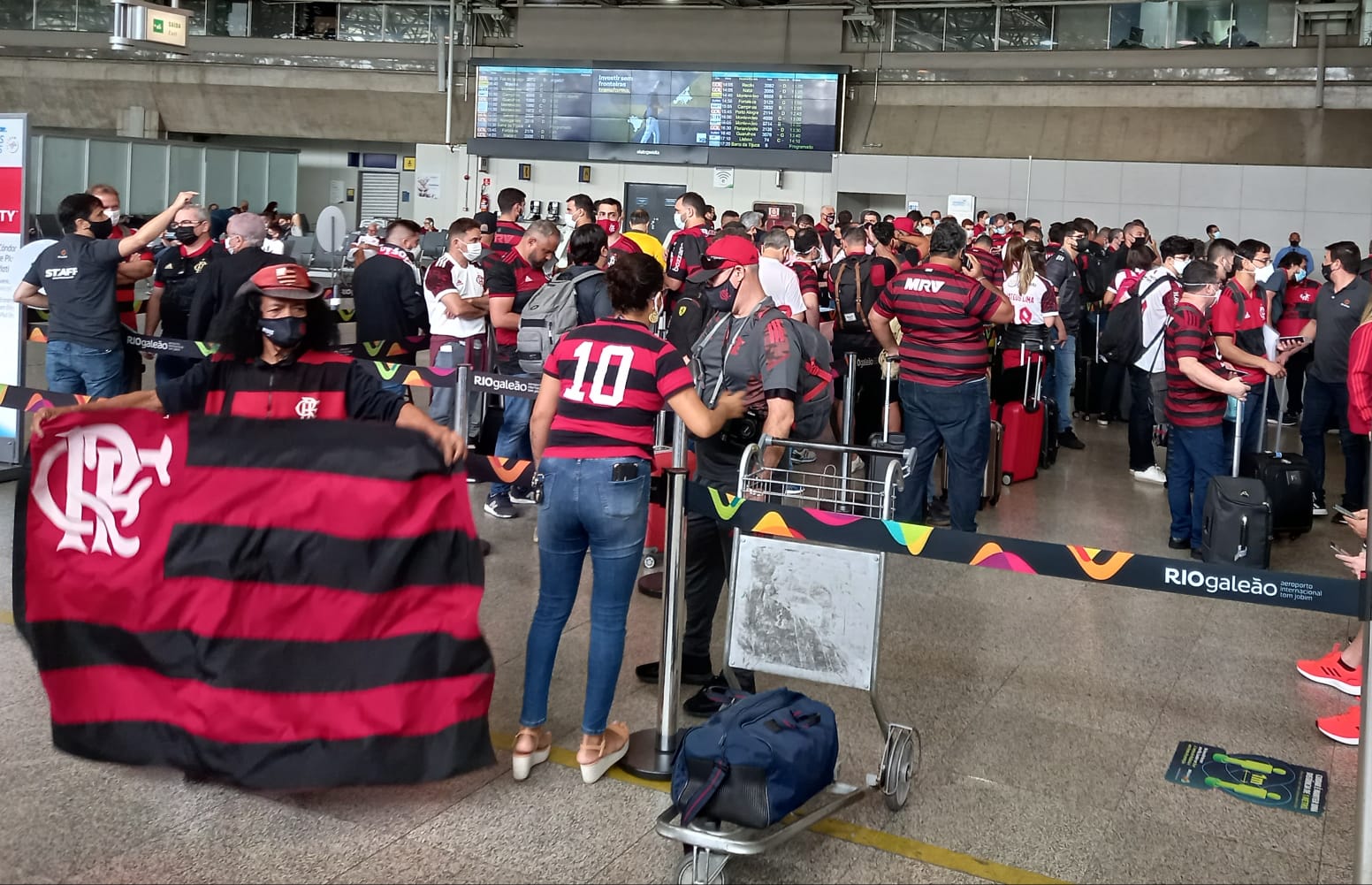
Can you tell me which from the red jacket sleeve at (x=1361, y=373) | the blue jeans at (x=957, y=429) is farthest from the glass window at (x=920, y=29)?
the red jacket sleeve at (x=1361, y=373)

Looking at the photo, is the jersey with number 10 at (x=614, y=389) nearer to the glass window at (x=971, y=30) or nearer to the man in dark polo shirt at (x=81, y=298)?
the man in dark polo shirt at (x=81, y=298)

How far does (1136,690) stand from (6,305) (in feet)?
22.4

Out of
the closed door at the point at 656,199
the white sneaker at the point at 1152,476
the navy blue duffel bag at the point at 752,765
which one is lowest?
the navy blue duffel bag at the point at 752,765

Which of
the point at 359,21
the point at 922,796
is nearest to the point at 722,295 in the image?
the point at 922,796

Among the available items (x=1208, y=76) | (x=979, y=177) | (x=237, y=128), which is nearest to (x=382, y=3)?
(x=237, y=128)

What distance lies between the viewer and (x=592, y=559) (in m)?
4.10

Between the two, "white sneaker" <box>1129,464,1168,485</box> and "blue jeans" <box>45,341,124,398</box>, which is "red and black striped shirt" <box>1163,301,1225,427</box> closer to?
"white sneaker" <box>1129,464,1168,485</box>

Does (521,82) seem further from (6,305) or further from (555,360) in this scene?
(555,360)

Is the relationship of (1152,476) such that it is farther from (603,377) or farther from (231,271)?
(603,377)

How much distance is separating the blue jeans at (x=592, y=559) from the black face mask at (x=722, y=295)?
73.4 inches

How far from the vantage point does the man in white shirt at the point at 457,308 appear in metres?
8.01

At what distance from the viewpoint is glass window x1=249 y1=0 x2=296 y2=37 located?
26.4m

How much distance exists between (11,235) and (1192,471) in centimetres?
723

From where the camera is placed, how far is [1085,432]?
40.3 feet
